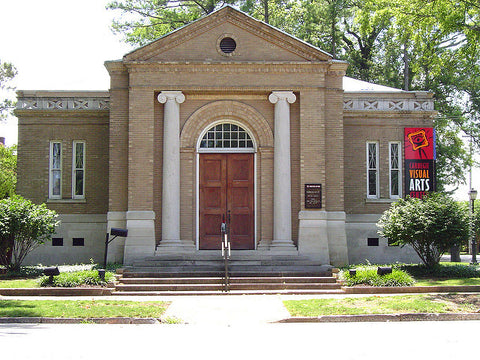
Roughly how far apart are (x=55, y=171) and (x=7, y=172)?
18.1 metres

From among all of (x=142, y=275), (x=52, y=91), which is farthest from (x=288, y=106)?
(x=52, y=91)

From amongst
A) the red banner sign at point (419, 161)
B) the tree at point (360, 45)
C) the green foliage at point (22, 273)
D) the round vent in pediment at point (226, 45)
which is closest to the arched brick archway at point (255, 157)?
the round vent in pediment at point (226, 45)

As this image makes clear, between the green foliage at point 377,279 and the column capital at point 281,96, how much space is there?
6.49 m

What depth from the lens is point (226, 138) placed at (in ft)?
68.4

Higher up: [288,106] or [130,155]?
[288,106]

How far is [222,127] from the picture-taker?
20.9 m

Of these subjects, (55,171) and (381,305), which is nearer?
(381,305)

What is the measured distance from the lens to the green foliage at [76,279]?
16.0m

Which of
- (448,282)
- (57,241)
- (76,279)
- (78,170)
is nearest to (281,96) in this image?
(448,282)

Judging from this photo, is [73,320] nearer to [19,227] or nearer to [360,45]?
[19,227]

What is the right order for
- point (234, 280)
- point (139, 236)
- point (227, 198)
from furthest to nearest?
point (227, 198), point (139, 236), point (234, 280)

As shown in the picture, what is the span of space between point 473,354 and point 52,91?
19437 mm

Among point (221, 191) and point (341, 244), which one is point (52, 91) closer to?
point (221, 191)

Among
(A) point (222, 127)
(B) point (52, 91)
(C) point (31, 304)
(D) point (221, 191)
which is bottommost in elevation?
(C) point (31, 304)
